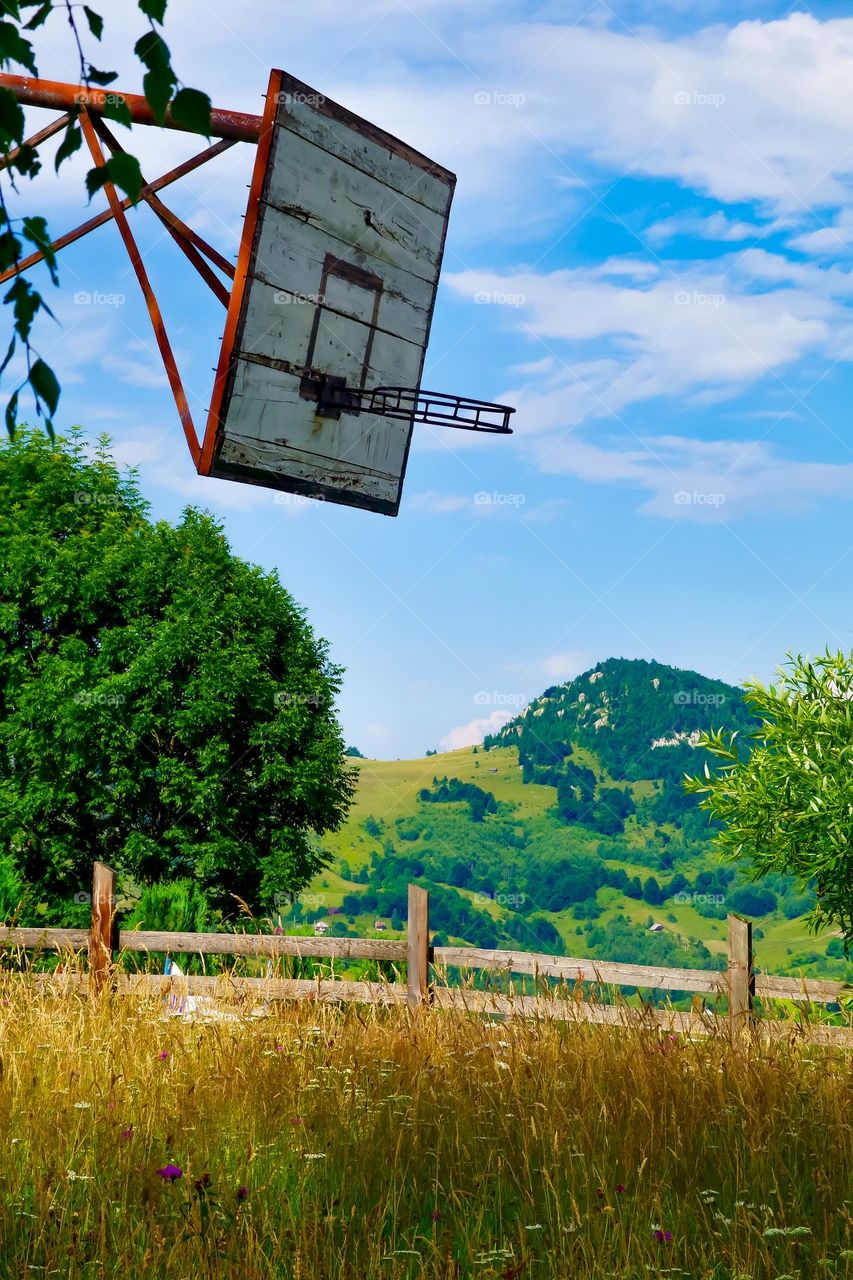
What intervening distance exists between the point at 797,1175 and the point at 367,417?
710 centimetres

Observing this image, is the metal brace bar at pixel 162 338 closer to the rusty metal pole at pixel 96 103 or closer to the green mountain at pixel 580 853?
the rusty metal pole at pixel 96 103

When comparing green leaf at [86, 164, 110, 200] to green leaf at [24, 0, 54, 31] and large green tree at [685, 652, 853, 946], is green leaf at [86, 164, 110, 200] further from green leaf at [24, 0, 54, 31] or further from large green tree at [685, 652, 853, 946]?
large green tree at [685, 652, 853, 946]

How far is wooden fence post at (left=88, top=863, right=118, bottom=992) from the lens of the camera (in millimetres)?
10227

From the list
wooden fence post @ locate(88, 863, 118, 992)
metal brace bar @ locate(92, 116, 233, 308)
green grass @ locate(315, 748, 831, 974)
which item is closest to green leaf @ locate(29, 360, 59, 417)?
metal brace bar @ locate(92, 116, 233, 308)

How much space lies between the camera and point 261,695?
17281 mm

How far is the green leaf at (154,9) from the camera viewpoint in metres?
2.26

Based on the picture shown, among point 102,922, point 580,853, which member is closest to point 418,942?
point 102,922

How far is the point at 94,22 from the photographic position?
8.16 ft

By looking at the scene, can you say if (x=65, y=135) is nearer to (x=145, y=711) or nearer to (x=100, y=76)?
(x=100, y=76)

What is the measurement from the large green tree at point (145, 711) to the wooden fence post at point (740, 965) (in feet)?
31.4

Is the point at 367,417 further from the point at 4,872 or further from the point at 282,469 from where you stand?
the point at 4,872

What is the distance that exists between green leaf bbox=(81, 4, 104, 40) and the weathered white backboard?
5.73m

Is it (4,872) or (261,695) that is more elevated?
(261,695)

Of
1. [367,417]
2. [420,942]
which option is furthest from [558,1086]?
[367,417]
